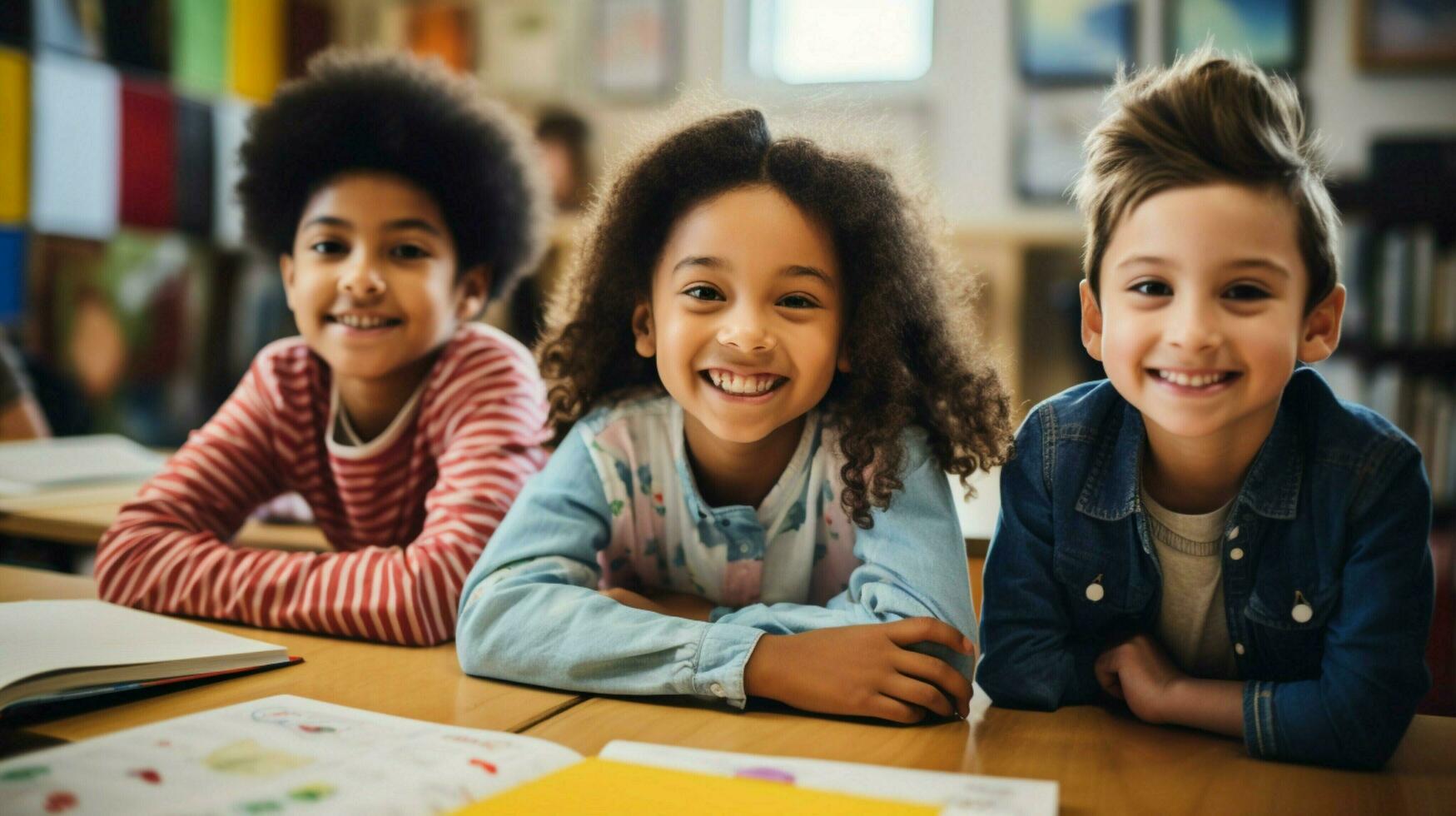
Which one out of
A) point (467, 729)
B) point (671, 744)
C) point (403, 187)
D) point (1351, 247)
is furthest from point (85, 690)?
point (1351, 247)

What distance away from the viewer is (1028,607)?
3.18 ft

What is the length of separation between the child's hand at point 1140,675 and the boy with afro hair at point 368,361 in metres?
0.63

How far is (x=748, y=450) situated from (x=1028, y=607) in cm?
32

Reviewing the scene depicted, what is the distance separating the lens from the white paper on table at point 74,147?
10.8 ft

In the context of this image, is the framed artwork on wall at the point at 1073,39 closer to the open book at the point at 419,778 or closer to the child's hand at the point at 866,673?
the child's hand at the point at 866,673

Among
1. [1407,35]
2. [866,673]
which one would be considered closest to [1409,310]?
[1407,35]

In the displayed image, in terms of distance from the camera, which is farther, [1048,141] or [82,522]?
[1048,141]

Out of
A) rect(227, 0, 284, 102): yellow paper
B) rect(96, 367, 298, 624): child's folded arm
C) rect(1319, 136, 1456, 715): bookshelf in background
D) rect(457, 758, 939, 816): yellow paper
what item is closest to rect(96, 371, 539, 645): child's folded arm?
rect(96, 367, 298, 624): child's folded arm

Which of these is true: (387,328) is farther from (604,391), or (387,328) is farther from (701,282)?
(701,282)

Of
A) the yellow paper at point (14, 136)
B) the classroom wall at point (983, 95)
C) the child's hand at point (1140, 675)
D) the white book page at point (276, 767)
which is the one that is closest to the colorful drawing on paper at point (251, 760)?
the white book page at point (276, 767)

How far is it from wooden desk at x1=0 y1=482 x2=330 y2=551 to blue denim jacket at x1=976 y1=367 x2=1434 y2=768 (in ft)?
3.08

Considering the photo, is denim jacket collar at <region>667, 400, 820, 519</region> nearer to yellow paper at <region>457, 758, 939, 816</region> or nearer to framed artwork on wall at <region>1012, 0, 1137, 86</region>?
yellow paper at <region>457, 758, 939, 816</region>

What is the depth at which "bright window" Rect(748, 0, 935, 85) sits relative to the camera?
4016mm

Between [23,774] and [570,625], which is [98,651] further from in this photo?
[570,625]
